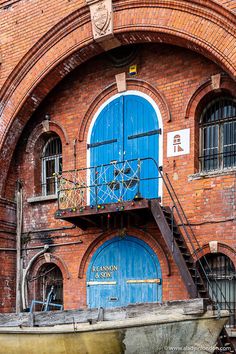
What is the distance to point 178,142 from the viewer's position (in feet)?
39.1

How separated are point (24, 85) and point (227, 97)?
5457mm

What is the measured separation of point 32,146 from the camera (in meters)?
14.6

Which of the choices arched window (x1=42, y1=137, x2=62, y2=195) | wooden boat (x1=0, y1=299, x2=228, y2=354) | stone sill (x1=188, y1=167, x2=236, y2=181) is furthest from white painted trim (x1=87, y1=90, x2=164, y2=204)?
wooden boat (x1=0, y1=299, x2=228, y2=354)

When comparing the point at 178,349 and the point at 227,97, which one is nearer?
the point at 178,349

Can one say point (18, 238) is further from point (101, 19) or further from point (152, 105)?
point (101, 19)

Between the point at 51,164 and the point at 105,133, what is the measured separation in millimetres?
2172

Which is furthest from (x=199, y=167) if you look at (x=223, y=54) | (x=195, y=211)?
(x=223, y=54)

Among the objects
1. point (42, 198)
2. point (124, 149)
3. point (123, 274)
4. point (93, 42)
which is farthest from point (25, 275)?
point (93, 42)

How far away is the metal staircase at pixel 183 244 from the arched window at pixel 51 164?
3542mm

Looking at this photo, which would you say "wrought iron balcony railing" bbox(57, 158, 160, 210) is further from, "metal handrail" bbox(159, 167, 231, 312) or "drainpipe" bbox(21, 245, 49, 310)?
"drainpipe" bbox(21, 245, 49, 310)

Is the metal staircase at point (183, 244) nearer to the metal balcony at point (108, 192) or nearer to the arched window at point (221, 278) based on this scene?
the arched window at point (221, 278)

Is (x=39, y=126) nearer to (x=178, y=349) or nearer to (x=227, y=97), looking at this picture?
(x=227, y=97)

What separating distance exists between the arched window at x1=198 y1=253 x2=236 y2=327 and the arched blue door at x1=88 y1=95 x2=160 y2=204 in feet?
6.65

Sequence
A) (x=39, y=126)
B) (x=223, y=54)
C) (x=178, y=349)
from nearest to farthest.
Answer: (x=178, y=349)
(x=223, y=54)
(x=39, y=126)
